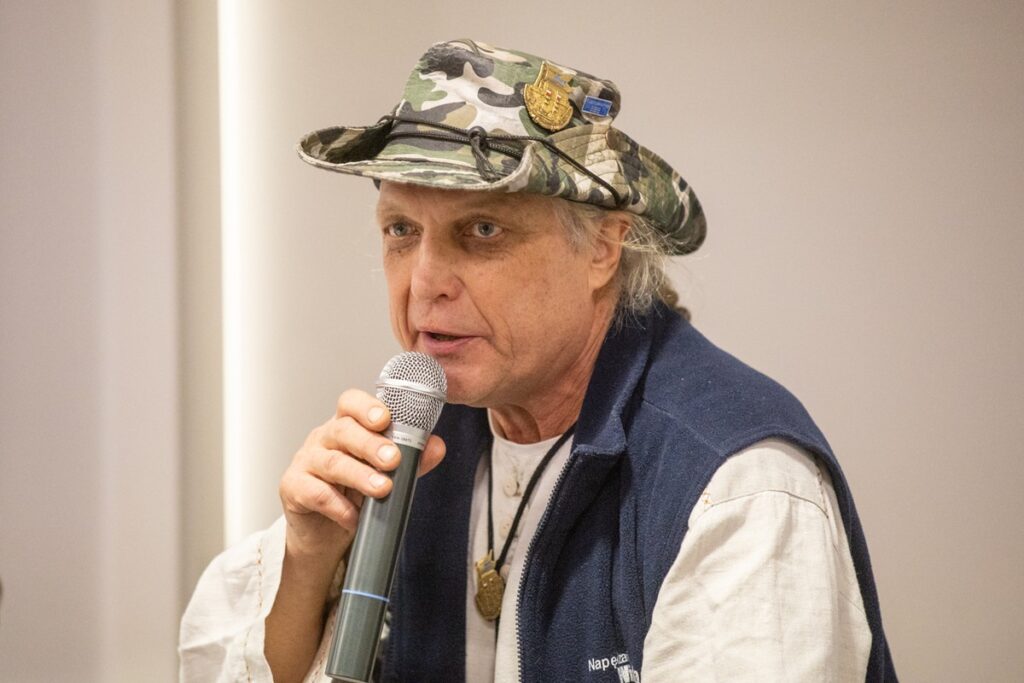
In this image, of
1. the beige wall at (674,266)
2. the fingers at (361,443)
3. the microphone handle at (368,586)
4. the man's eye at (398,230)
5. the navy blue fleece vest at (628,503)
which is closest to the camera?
the microphone handle at (368,586)

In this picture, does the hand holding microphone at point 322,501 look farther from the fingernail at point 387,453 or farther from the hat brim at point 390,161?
the hat brim at point 390,161

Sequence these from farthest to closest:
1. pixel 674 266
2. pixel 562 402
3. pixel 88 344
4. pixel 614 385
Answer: pixel 88 344 → pixel 674 266 → pixel 562 402 → pixel 614 385

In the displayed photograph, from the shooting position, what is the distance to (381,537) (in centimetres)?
102

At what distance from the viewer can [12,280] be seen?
2.23m

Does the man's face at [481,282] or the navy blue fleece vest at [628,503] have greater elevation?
the man's face at [481,282]

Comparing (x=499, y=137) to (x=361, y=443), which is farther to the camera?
(x=499, y=137)

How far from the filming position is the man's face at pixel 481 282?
1.32 meters

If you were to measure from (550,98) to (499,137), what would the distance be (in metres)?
0.10

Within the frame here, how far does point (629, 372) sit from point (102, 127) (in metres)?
1.44

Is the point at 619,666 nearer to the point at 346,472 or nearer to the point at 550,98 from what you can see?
the point at 346,472

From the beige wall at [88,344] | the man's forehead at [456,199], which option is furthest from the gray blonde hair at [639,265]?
the beige wall at [88,344]

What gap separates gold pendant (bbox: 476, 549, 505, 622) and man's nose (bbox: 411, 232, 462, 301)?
1.31ft

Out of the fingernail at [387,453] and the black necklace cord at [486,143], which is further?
the black necklace cord at [486,143]

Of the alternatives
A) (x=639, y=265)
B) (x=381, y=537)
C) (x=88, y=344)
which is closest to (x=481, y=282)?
(x=639, y=265)
